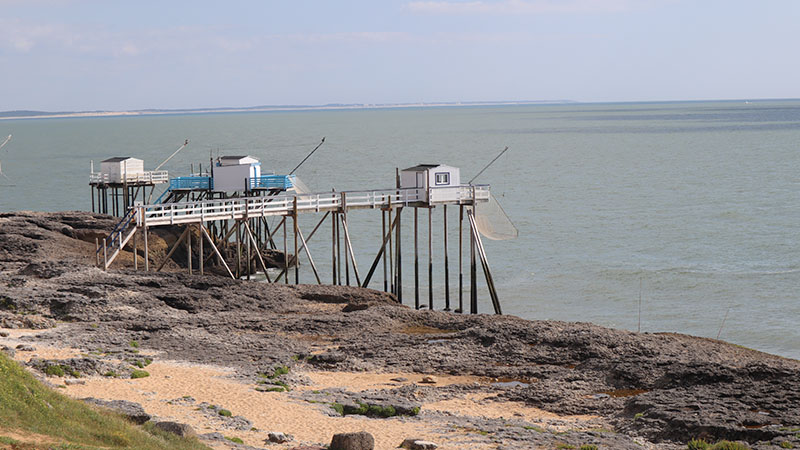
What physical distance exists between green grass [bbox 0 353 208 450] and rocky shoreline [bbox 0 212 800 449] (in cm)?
570

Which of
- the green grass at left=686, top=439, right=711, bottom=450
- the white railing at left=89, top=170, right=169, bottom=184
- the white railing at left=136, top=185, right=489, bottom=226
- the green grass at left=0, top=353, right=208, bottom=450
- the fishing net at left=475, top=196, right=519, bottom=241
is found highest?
the white railing at left=89, top=170, right=169, bottom=184

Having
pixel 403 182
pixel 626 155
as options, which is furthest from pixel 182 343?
pixel 626 155

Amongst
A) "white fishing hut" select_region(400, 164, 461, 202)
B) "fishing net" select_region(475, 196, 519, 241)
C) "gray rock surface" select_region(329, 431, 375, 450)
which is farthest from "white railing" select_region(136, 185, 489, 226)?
"gray rock surface" select_region(329, 431, 375, 450)

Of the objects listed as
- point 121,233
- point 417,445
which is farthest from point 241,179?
point 417,445

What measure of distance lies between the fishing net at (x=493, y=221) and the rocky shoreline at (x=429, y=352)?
26.3 ft

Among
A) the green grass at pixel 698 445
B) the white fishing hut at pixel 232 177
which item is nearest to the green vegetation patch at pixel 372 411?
the green grass at pixel 698 445

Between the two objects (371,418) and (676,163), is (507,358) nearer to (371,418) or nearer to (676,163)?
(371,418)

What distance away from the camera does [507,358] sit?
28500mm

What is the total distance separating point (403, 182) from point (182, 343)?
17.7 meters

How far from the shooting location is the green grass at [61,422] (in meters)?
16.7

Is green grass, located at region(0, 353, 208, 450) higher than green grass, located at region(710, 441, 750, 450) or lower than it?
higher

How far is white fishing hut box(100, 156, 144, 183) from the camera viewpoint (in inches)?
2352

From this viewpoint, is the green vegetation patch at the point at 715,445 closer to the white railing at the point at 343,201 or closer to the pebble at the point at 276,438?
the pebble at the point at 276,438

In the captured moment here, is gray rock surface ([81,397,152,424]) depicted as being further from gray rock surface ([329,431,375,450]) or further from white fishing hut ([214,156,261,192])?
white fishing hut ([214,156,261,192])
